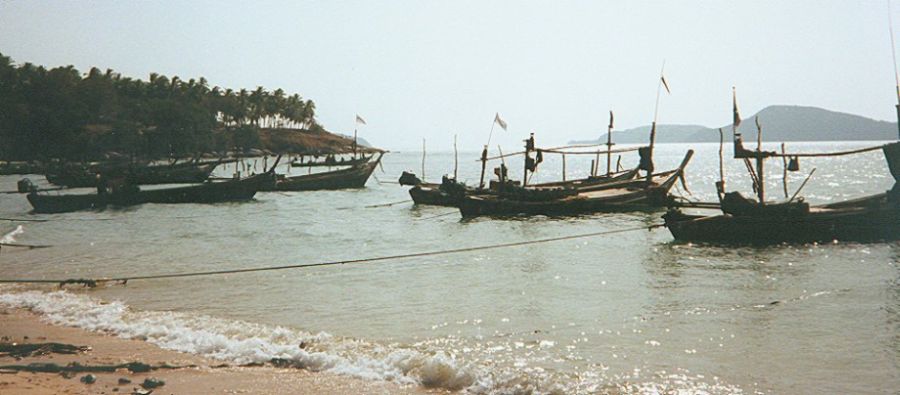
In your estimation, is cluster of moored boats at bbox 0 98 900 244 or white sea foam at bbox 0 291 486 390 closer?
white sea foam at bbox 0 291 486 390

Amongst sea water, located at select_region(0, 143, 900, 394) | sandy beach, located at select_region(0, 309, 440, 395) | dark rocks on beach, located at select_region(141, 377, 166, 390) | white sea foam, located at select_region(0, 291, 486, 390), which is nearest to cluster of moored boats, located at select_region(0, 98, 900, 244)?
sea water, located at select_region(0, 143, 900, 394)

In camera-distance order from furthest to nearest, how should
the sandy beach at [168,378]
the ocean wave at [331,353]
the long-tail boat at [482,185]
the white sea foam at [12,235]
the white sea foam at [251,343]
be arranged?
the long-tail boat at [482,185], the white sea foam at [12,235], the white sea foam at [251,343], the ocean wave at [331,353], the sandy beach at [168,378]

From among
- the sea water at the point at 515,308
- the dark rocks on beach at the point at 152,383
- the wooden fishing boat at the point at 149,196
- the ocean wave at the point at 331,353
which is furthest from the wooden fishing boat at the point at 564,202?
the dark rocks on beach at the point at 152,383

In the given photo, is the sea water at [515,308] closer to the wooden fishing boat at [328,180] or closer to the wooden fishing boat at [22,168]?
the wooden fishing boat at [328,180]

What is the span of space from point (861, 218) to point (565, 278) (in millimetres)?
10988

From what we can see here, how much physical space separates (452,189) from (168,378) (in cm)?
2385

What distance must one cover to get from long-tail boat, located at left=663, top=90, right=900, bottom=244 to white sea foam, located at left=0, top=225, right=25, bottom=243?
22.8 metres

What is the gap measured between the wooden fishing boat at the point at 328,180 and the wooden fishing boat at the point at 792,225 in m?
30.2

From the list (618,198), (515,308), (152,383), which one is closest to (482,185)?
(618,198)

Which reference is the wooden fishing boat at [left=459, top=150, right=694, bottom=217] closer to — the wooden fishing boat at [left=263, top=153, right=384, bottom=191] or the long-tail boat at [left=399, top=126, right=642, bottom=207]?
the long-tail boat at [left=399, top=126, right=642, bottom=207]

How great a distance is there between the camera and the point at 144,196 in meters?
36.5

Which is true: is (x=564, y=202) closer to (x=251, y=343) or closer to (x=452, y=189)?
(x=452, y=189)

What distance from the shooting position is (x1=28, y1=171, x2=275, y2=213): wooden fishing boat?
34.3 metres

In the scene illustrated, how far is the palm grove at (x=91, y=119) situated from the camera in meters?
80.4
